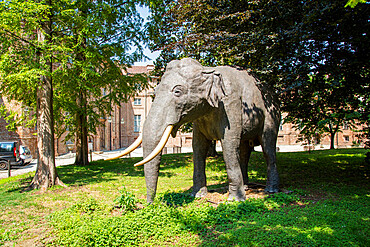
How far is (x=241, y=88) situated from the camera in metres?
6.01

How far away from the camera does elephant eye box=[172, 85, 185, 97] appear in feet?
16.1

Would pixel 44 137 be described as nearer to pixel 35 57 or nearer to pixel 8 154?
pixel 35 57

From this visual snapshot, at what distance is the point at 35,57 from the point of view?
8523mm

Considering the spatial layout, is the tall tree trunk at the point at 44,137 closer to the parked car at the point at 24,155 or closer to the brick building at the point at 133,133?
the parked car at the point at 24,155

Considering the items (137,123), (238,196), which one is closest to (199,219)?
(238,196)

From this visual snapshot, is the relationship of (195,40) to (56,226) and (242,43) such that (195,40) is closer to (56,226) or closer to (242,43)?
(242,43)

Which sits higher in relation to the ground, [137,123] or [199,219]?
[137,123]

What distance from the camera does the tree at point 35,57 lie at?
7094mm

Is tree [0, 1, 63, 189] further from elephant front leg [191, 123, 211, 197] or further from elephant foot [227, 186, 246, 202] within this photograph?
elephant foot [227, 186, 246, 202]

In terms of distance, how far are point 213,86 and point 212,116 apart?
2.12 feet

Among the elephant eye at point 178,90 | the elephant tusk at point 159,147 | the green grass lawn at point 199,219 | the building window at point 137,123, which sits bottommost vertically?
the green grass lawn at point 199,219

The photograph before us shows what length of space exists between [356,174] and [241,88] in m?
5.72

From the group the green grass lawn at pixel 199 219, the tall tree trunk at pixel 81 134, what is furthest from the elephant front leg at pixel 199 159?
the tall tree trunk at pixel 81 134

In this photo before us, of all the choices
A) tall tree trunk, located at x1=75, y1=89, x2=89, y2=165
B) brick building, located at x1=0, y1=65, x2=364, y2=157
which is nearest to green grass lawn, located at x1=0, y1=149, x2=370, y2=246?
tall tree trunk, located at x1=75, y1=89, x2=89, y2=165
